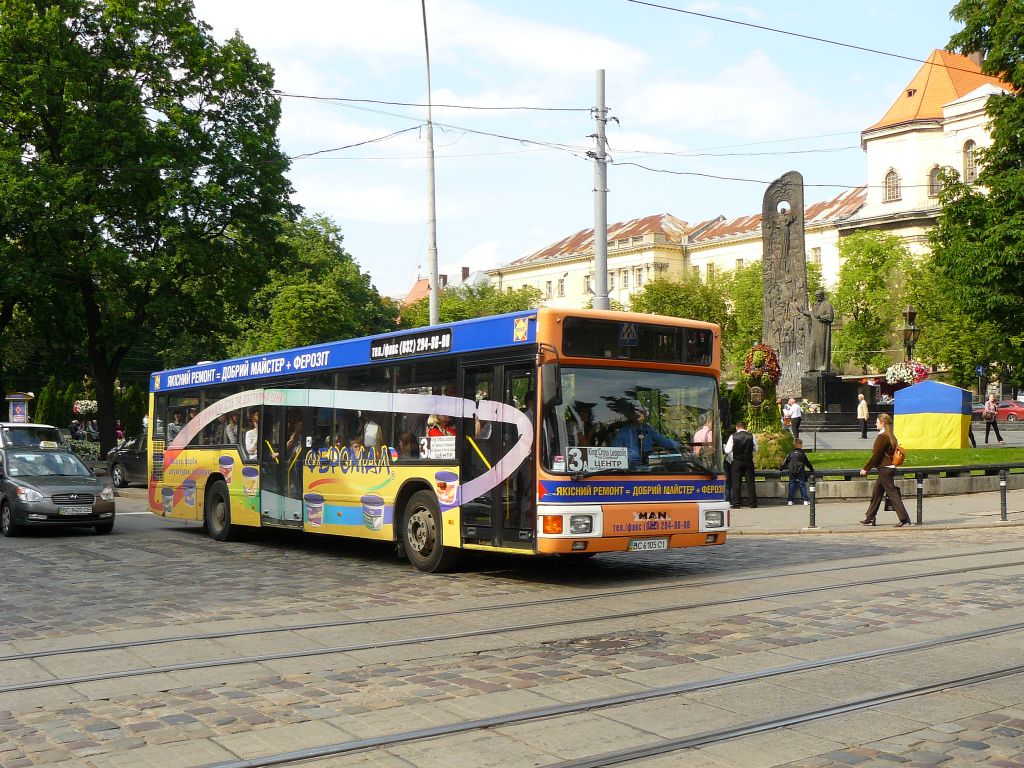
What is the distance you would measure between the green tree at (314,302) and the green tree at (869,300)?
33250 mm

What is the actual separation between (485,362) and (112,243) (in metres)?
23.2

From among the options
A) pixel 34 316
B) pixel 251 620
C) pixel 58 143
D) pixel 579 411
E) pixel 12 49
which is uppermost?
pixel 12 49

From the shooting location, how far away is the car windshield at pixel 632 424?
11992 millimetres

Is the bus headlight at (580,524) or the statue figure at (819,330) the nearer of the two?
the bus headlight at (580,524)

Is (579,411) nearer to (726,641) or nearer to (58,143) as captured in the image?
(726,641)

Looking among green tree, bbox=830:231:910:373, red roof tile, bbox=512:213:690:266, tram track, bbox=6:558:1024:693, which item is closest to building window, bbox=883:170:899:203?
green tree, bbox=830:231:910:373

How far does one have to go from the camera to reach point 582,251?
432 feet

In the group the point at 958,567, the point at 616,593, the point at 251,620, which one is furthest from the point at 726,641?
the point at 958,567

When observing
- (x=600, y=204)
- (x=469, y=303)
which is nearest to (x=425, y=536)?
(x=600, y=204)

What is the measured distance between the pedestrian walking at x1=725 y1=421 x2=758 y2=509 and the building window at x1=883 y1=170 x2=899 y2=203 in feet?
256

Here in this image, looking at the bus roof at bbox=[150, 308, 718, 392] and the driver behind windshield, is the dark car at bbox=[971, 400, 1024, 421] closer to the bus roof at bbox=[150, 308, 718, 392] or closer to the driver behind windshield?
the bus roof at bbox=[150, 308, 718, 392]

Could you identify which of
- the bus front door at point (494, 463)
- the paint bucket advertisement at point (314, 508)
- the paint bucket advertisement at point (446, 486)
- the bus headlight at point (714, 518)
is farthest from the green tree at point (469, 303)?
the bus headlight at point (714, 518)

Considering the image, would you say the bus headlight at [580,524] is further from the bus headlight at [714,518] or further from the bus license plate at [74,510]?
the bus license plate at [74,510]

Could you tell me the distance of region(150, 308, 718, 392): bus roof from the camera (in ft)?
40.9
